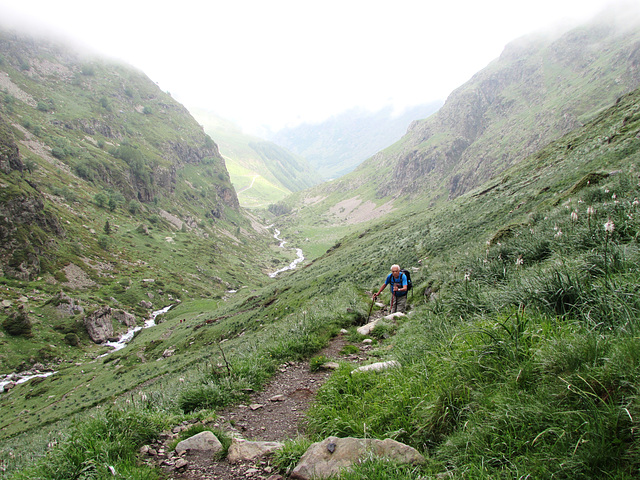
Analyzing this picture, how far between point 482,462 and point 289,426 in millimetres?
3914

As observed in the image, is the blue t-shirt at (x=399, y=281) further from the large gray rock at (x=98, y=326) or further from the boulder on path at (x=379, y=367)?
the large gray rock at (x=98, y=326)

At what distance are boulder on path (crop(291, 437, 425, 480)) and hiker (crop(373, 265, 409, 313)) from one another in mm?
8593

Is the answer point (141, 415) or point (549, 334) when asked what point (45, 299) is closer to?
point (141, 415)

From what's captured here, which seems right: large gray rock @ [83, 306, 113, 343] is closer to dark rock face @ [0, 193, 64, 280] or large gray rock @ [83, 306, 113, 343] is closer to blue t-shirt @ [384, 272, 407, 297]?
dark rock face @ [0, 193, 64, 280]

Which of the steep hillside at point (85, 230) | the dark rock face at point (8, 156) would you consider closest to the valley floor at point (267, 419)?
the steep hillside at point (85, 230)

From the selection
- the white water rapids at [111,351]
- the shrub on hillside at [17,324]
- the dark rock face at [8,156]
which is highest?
the dark rock face at [8,156]

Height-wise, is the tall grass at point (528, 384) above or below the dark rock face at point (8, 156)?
below

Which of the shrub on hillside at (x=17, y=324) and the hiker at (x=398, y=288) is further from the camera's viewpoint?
the shrub on hillside at (x=17, y=324)

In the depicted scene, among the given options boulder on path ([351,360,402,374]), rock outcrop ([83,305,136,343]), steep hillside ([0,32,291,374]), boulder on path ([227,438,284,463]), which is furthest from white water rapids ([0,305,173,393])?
boulder on path ([351,360,402,374])

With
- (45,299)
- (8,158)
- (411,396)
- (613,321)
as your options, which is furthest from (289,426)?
(8,158)

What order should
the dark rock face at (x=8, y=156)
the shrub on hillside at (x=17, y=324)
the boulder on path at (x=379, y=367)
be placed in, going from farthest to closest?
1. the dark rock face at (x=8, y=156)
2. the shrub on hillside at (x=17, y=324)
3. the boulder on path at (x=379, y=367)

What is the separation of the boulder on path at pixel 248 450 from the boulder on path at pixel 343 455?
892mm

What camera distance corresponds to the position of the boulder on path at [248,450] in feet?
15.2

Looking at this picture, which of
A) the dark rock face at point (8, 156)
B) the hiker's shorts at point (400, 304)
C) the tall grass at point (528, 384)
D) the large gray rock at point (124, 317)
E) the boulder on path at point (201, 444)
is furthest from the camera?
the dark rock face at point (8, 156)
